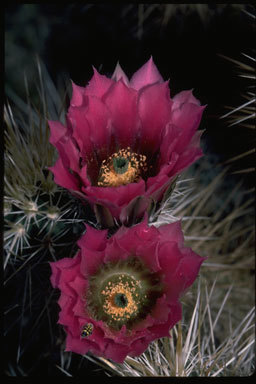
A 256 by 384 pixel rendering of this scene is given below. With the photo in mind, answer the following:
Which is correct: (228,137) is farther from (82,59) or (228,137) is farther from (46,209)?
(46,209)

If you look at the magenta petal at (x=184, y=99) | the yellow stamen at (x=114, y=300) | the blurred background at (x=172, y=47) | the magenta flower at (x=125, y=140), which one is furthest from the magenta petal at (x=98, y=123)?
the blurred background at (x=172, y=47)

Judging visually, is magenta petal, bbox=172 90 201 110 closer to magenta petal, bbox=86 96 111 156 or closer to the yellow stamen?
magenta petal, bbox=86 96 111 156

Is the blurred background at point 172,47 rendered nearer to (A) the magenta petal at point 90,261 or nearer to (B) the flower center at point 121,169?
(B) the flower center at point 121,169

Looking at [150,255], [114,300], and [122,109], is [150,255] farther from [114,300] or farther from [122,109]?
[122,109]

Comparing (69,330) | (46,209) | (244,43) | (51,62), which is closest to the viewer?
(69,330)

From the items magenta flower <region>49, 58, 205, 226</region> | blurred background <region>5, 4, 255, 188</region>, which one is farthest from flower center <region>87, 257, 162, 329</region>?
blurred background <region>5, 4, 255, 188</region>

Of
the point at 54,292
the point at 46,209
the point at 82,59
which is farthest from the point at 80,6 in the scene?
the point at 54,292
